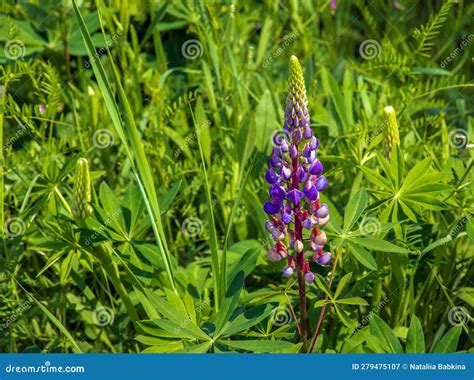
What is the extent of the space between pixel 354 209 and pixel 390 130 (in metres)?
0.31

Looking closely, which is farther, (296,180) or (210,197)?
(210,197)

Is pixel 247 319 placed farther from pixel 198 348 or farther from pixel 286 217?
pixel 286 217

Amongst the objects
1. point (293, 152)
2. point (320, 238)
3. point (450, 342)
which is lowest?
point (450, 342)

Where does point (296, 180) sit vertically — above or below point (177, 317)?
above

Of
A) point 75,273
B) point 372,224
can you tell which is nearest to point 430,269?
point 372,224

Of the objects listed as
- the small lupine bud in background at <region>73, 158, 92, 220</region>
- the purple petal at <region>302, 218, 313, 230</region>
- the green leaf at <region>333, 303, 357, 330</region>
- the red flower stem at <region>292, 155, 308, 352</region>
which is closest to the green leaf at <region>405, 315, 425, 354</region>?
the green leaf at <region>333, 303, 357, 330</region>

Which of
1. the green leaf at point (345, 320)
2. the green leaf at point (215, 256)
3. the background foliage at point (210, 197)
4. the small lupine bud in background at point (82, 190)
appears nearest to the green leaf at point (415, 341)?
the background foliage at point (210, 197)

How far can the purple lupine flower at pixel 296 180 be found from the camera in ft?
6.25

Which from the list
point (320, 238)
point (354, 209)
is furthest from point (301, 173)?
point (354, 209)

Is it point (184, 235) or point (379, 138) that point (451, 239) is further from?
point (184, 235)

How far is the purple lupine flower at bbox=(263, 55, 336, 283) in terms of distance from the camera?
191cm

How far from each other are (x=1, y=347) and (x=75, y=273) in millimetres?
324

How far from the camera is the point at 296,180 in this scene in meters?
1.93

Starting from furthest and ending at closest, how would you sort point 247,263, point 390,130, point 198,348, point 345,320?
point 390,130 < point 247,263 < point 345,320 < point 198,348
